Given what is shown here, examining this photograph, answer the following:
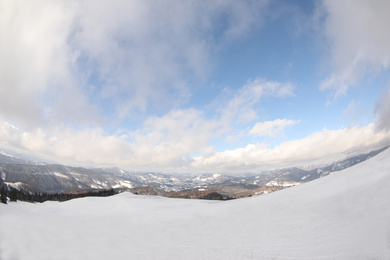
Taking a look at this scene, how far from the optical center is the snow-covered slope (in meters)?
14.1

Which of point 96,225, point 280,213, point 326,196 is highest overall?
point 326,196

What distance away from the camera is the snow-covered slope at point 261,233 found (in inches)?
555

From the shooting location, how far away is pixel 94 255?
15805 millimetres

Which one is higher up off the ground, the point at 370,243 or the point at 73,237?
the point at 370,243

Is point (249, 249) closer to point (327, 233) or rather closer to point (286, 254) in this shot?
point (286, 254)

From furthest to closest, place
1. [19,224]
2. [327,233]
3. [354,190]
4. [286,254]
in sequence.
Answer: [19,224], [354,190], [327,233], [286,254]

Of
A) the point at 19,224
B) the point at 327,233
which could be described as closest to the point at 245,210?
the point at 327,233

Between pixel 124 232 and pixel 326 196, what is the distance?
82.7ft

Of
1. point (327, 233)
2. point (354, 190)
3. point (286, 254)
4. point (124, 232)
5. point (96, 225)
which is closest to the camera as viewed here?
point (286, 254)

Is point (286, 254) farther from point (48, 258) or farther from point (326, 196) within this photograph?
point (48, 258)

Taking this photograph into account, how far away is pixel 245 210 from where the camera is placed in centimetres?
2759

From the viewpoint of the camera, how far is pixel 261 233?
19.2m

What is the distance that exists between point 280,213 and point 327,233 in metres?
7.12

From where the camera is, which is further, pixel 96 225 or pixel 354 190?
pixel 96 225
